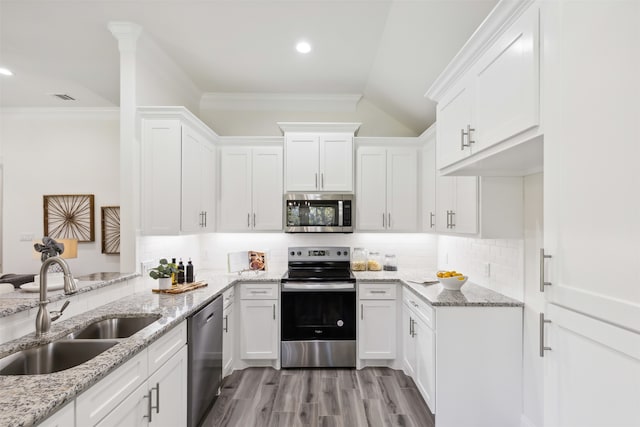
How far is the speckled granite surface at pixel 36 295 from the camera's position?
1536mm

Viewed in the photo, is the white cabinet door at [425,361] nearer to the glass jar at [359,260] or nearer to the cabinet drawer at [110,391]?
the glass jar at [359,260]

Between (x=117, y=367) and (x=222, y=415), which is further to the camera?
(x=222, y=415)

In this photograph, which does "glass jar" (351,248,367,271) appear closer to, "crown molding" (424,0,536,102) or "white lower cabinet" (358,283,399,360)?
"white lower cabinet" (358,283,399,360)

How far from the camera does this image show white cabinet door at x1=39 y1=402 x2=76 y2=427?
3.25ft

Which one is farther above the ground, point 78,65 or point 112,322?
point 78,65

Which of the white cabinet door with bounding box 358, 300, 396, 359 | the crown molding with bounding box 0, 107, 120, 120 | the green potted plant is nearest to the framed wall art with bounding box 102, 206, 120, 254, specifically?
the crown molding with bounding box 0, 107, 120, 120

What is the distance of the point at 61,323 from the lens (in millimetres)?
1753

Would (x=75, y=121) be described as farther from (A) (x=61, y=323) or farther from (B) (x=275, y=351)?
(B) (x=275, y=351)

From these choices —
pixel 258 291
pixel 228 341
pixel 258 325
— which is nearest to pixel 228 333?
pixel 228 341

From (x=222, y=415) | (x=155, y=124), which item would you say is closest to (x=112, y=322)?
(x=222, y=415)

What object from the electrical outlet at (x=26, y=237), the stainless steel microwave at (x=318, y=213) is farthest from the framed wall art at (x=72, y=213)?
the stainless steel microwave at (x=318, y=213)

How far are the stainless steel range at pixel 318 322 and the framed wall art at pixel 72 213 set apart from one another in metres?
3.09

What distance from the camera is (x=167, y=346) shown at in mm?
1754

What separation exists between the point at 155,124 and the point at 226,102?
1518 millimetres
